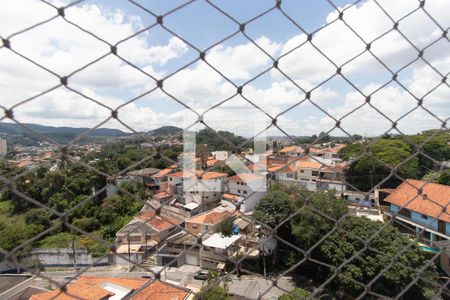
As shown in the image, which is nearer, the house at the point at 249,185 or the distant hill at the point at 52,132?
the distant hill at the point at 52,132

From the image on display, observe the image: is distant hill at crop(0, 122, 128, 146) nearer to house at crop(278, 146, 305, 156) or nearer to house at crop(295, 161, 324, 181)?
house at crop(278, 146, 305, 156)

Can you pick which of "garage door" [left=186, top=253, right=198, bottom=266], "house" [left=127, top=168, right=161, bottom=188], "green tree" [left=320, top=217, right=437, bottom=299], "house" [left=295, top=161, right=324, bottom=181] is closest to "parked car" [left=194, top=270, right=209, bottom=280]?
"garage door" [left=186, top=253, right=198, bottom=266]

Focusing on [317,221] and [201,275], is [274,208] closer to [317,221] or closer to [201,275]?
[317,221]

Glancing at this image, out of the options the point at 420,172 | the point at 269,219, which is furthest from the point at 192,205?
the point at 420,172

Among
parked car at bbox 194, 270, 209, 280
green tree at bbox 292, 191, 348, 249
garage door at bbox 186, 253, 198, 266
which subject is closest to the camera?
green tree at bbox 292, 191, 348, 249

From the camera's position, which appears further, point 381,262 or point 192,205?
point 192,205

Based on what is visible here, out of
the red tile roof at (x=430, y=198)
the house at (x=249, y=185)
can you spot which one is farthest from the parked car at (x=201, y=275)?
the red tile roof at (x=430, y=198)

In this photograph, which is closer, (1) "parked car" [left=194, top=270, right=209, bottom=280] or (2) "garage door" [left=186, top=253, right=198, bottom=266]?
(1) "parked car" [left=194, top=270, right=209, bottom=280]

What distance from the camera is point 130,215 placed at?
9711mm

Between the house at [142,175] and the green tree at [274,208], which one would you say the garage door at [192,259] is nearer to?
the green tree at [274,208]

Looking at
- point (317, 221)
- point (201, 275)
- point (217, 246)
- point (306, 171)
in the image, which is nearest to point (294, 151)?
point (317, 221)

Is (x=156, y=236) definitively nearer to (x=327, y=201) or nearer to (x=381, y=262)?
(x=327, y=201)

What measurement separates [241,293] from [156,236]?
2.41 meters

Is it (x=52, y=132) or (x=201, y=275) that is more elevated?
(x=52, y=132)
